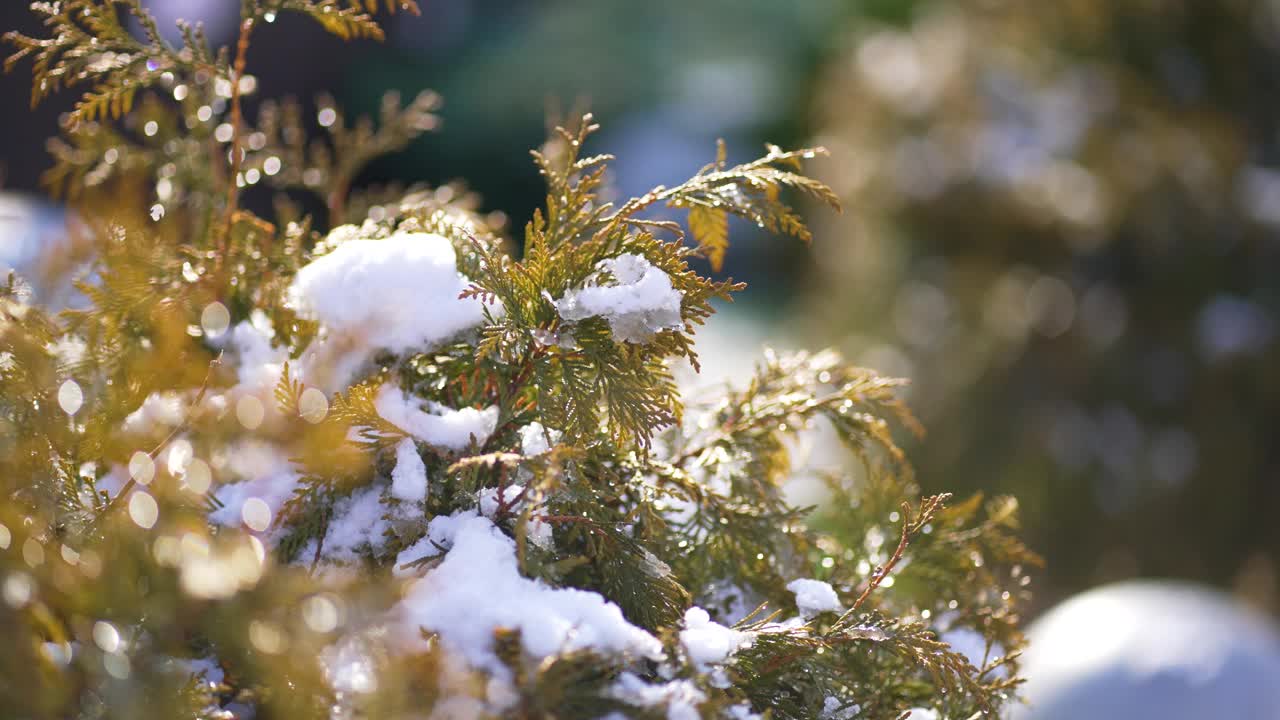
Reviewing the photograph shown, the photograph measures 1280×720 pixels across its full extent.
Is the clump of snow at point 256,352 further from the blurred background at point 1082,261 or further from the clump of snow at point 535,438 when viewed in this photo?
the blurred background at point 1082,261

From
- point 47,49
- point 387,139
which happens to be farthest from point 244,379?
point 387,139

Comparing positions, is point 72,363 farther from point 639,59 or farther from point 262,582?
point 639,59

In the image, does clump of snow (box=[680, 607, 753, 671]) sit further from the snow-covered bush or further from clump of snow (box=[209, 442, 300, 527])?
clump of snow (box=[209, 442, 300, 527])

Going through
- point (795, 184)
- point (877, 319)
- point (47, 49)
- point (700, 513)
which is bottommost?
point (47, 49)

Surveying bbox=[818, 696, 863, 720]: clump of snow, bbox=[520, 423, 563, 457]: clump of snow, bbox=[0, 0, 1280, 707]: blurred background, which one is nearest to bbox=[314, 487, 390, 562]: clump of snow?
bbox=[520, 423, 563, 457]: clump of snow

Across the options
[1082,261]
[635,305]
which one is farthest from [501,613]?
[1082,261]

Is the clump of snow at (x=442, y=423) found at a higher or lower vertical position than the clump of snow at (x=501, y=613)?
higher

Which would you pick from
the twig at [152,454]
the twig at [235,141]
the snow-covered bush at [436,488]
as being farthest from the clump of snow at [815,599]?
the twig at [235,141]
